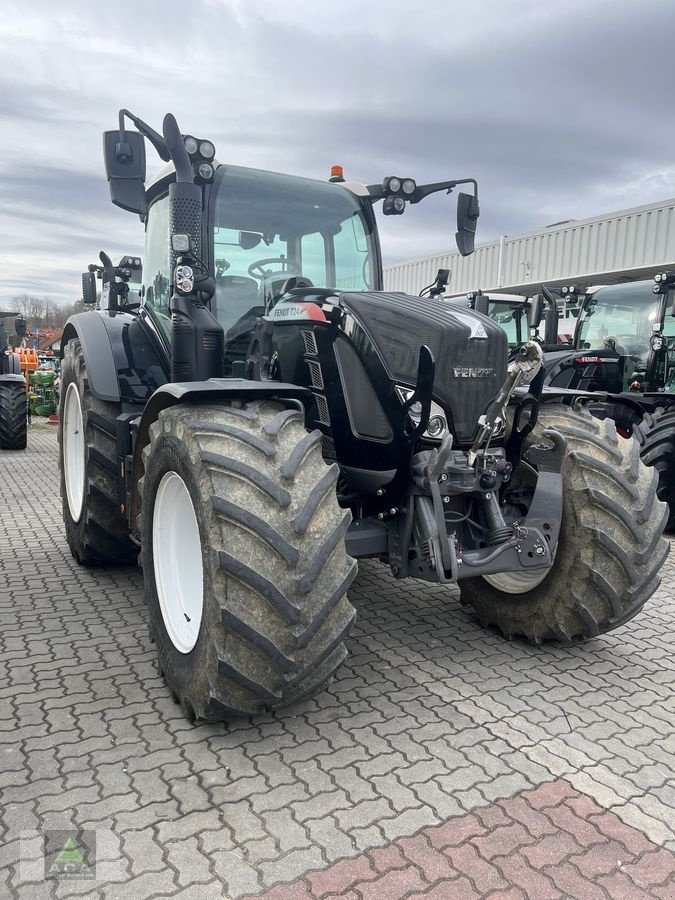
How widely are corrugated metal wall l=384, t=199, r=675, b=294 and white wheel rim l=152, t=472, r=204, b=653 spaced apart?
1098 centimetres

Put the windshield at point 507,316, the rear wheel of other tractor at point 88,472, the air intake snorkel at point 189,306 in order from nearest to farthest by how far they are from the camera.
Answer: the air intake snorkel at point 189,306, the rear wheel of other tractor at point 88,472, the windshield at point 507,316

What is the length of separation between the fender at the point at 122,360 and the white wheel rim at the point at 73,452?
63 cm

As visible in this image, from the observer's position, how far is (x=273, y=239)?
13.2 ft

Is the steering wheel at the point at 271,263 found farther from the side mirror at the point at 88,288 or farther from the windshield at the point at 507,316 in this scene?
the windshield at the point at 507,316

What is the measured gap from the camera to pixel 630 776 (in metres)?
2.65

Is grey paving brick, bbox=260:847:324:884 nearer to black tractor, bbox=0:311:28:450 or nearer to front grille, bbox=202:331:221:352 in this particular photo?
front grille, bbox=202:331:221:352

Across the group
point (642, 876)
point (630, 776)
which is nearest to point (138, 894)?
point (642, 876)

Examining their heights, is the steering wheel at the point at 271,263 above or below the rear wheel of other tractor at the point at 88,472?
above

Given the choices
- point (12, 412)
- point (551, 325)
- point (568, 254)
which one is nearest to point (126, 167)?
point (551, 325)

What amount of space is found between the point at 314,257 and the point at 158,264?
94 centimetres

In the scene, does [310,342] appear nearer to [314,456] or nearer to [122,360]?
[314,456]

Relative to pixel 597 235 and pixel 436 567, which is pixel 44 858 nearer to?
pixel 436 567

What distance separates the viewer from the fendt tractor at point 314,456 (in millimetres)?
2555

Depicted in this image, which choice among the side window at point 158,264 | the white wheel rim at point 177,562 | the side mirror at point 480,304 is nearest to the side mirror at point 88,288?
the side window at point 158,264
